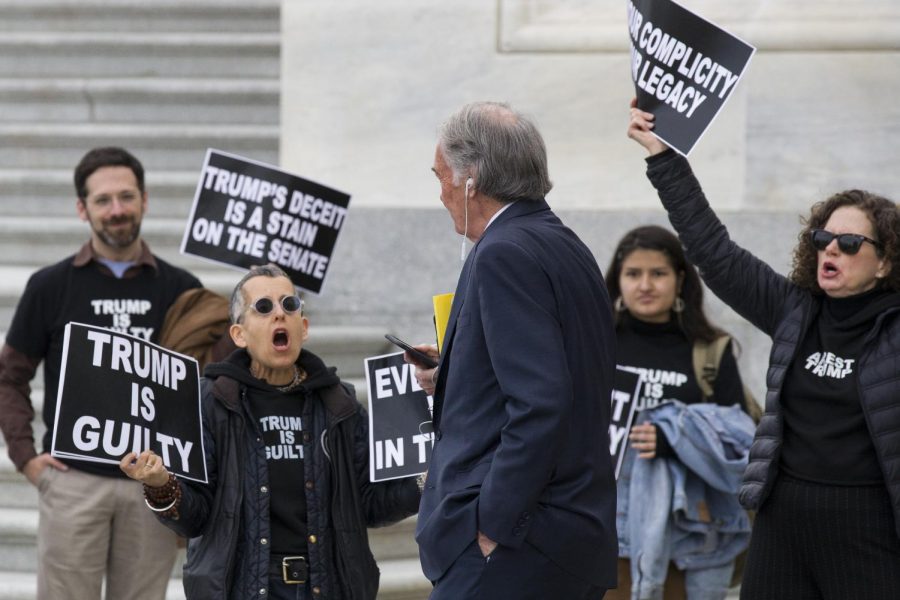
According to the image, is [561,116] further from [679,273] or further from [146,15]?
Answer: [146,15]

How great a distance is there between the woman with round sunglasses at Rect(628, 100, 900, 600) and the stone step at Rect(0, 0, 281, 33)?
5.42m

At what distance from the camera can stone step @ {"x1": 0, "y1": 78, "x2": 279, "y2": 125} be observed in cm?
888

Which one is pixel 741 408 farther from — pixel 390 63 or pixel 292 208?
pixel 390 63

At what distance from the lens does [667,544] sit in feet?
17.7

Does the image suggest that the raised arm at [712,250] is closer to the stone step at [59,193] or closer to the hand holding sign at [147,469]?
the hand holding sign at [147,469]

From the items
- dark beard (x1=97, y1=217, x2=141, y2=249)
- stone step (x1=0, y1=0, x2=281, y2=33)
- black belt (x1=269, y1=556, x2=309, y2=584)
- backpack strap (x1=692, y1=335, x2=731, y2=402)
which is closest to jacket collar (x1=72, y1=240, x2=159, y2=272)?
dark beard (x1=97, y1=217, x2=141, y2=249)

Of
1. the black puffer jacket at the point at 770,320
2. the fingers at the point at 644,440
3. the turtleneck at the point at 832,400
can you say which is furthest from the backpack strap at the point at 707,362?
the turtleneck at the point at 832,400

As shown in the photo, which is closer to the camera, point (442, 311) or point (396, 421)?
point (442, 311)

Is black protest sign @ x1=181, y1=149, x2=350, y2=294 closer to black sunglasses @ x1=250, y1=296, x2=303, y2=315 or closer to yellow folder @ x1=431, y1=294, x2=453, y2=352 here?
black sunglasses @ x1=250, y1=296, x2=303, y2=315

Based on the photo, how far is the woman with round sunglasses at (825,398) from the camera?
13.9 ft

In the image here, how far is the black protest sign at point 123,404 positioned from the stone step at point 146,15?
544cm

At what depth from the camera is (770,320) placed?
468 cm

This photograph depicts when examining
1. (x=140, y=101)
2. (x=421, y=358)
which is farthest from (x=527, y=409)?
(x=140, y=101)

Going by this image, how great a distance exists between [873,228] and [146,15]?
638 centimetres
